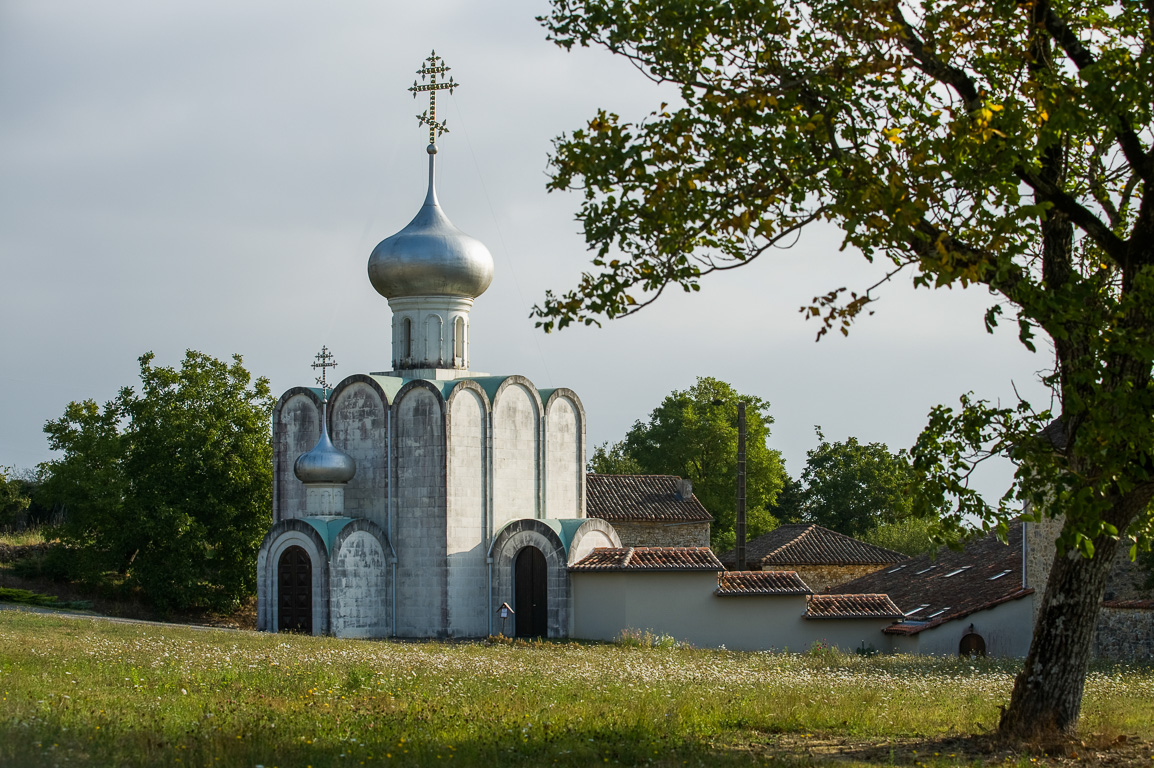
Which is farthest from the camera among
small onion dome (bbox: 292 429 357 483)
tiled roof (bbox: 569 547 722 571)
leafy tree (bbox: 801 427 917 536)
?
leafy tree (bbox: 801 427 917 536)

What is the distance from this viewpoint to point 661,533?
38.8m

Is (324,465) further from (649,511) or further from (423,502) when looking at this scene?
(649,511)

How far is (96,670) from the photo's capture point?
44.3ft

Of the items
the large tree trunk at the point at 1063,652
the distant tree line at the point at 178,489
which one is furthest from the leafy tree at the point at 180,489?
the large tree trunk at the point at 1063,652

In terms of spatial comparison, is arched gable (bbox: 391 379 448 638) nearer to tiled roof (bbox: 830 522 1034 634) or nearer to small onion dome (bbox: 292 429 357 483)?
small onion dome (bbox: 292 429 357 483)

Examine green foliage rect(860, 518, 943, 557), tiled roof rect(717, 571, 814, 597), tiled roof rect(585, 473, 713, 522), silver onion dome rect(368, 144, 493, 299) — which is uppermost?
silver onion dome rect(368, 144, 493, 299)

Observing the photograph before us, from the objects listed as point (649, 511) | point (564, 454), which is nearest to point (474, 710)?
point (564, 454)

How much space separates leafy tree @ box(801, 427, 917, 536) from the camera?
5775 cm

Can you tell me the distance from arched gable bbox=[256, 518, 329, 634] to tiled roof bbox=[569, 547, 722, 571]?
525 centimetres

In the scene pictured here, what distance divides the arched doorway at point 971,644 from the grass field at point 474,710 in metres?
9.42

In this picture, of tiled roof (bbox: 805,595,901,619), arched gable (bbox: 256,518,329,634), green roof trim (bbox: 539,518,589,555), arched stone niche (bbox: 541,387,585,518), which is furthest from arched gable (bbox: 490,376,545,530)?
tiled roof (bbox: 805,595,901,619)

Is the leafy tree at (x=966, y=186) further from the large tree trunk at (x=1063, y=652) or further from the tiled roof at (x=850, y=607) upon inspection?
the tiled roof at (x=850, y=607)

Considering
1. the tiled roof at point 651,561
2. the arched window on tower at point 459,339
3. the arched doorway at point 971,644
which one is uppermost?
the arched window on tower at point 459,339

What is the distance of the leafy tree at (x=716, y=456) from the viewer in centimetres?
5247
